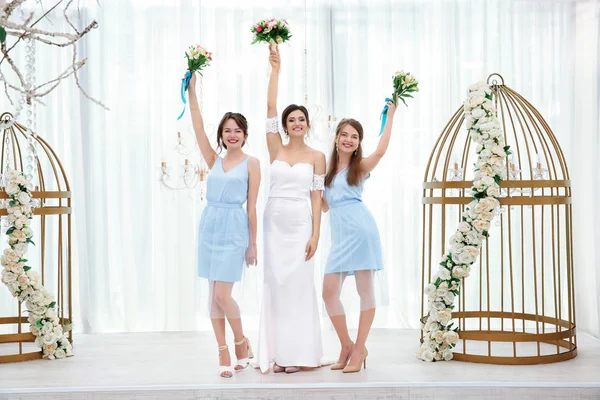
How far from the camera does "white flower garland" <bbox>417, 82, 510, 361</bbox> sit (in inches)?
167

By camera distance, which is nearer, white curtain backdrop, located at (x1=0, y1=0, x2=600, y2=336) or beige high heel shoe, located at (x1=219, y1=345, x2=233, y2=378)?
beige high heel shoe, located at (x1=219, y1=345, x2=233, y2=378)

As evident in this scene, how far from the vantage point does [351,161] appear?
4.20 meters

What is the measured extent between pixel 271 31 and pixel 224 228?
4.17ft

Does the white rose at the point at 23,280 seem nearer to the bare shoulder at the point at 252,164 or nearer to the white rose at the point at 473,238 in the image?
the bare shoulder at the point at 252,164

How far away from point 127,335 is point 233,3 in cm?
310

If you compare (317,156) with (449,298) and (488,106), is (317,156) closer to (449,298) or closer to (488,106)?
(488,106)

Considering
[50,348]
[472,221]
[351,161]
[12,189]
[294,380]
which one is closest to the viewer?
[294,380]

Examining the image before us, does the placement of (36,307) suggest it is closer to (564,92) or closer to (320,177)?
(320,177)

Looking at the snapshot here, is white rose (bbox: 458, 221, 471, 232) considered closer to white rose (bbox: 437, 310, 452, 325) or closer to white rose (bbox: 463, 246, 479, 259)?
white rose (bbox: 463, 246, 479, 259)

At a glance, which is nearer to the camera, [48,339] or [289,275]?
[289,275]

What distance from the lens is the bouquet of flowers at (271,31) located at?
13.3 ft

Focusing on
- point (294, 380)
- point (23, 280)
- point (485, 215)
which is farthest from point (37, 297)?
point (485, 215)

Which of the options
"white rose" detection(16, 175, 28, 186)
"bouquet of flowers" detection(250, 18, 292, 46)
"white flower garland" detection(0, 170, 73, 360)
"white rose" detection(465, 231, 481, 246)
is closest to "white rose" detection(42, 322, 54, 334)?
"white flower garland" detection(0, 170, 73, 360)

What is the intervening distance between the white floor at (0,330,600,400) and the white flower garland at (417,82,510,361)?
18 centimetres
